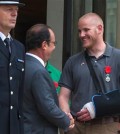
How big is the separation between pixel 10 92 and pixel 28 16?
202 inches

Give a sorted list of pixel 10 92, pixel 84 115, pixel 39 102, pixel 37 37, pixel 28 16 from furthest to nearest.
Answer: pixel 28 16 < pixel 84 115 < pixel 37 37 < pixel 39 102 < pixel 10 92

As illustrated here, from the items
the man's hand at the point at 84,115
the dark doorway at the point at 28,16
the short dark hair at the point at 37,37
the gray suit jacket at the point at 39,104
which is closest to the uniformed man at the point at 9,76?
the gray suit jacket at the point at 39,104

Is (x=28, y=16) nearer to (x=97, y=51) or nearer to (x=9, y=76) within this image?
(x=97, y=51)

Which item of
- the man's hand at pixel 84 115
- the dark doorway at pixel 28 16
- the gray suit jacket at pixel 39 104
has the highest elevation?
the dark doorway at pixel 28 16

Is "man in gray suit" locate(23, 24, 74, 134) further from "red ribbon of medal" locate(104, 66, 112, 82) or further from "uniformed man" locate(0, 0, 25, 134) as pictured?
"red ribbon of medal" locate(104, 66, 112, 82)

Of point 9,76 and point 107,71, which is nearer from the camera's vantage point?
point 9,76

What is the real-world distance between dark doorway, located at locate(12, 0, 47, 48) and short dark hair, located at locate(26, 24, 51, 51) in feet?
12.3

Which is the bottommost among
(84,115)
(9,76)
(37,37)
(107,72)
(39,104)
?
(84,115)

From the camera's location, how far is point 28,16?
343 inches

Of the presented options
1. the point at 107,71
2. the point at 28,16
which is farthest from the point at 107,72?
the point at 28,16

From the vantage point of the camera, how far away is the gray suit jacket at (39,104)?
4.17m

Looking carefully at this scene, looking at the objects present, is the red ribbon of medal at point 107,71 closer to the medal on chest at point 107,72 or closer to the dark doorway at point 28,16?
the medal on chest at point 107,72

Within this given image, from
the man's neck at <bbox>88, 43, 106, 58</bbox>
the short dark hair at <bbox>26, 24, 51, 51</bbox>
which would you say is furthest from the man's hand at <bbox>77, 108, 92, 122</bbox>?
the short dark hair at <bbox>26, 24, 51, 51</bbox>

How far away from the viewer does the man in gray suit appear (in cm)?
417
